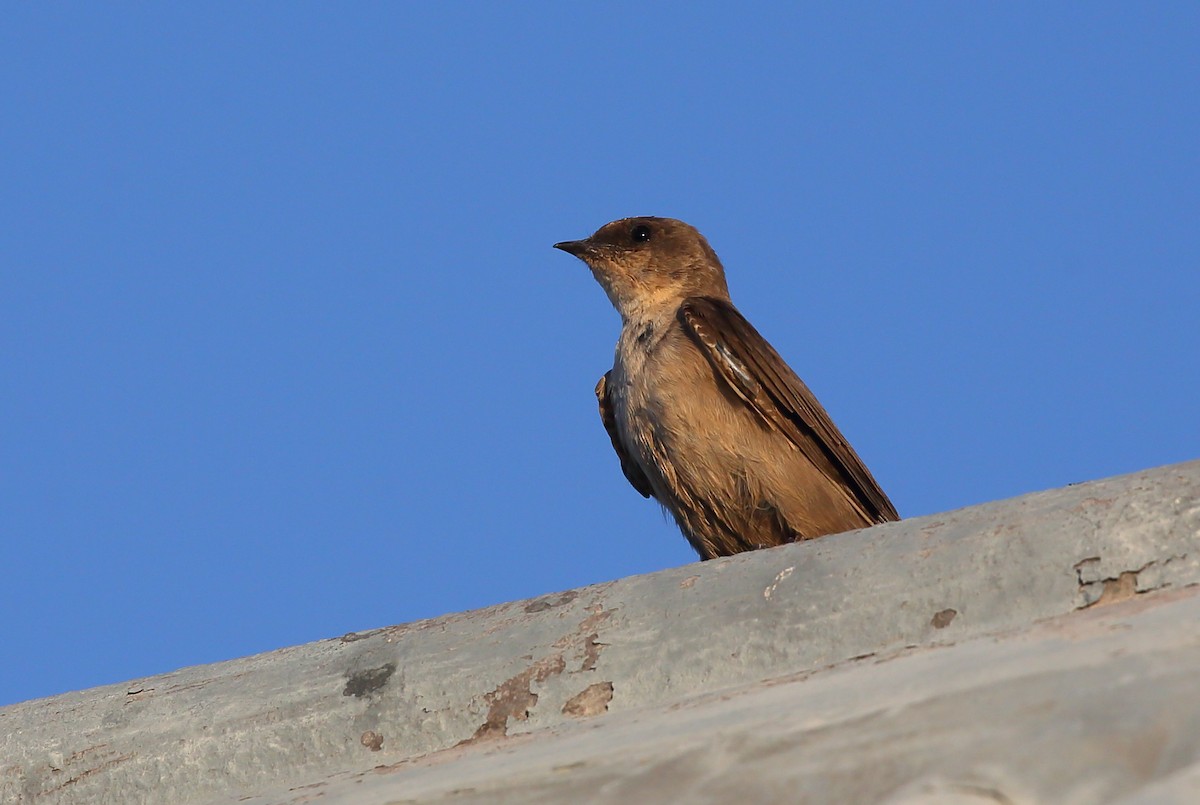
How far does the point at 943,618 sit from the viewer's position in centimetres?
321

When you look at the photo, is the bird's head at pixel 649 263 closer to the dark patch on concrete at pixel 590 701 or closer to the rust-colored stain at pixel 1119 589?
the dark patch on concrete at pixel 590 701

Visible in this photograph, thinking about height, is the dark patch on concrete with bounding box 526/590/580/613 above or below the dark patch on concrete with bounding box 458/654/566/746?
above

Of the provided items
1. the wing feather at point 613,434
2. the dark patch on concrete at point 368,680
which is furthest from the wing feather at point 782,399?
the dark patch on concrete at point 368,680

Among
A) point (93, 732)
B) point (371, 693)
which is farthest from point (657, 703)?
point (93, 732)

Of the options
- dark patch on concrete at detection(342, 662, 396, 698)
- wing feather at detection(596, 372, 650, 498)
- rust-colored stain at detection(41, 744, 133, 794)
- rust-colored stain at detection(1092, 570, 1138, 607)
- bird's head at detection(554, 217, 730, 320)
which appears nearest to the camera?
rust-colored stain at detection(1092, 570, 1138, 607)

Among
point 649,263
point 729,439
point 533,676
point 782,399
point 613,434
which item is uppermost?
point 649,263

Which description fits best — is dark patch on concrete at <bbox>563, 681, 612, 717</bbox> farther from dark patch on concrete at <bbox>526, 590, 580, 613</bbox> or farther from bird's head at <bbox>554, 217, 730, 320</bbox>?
bird's head at <bbox>554, 217, 730, 320</bbox>

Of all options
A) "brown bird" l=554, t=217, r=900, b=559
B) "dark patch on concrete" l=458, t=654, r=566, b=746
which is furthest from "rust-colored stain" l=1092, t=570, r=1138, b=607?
"brown bird" l=554, t=217, r=900, b=559

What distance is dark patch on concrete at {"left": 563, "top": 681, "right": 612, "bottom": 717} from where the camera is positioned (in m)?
3.46

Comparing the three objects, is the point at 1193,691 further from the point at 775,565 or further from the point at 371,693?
the point at 371,693

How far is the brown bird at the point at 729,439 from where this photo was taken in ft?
23.3

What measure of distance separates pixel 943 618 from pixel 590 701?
2.57 feet

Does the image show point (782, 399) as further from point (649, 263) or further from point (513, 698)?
point (513, 698)

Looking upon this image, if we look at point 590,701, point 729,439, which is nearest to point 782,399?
A: point 729,439
